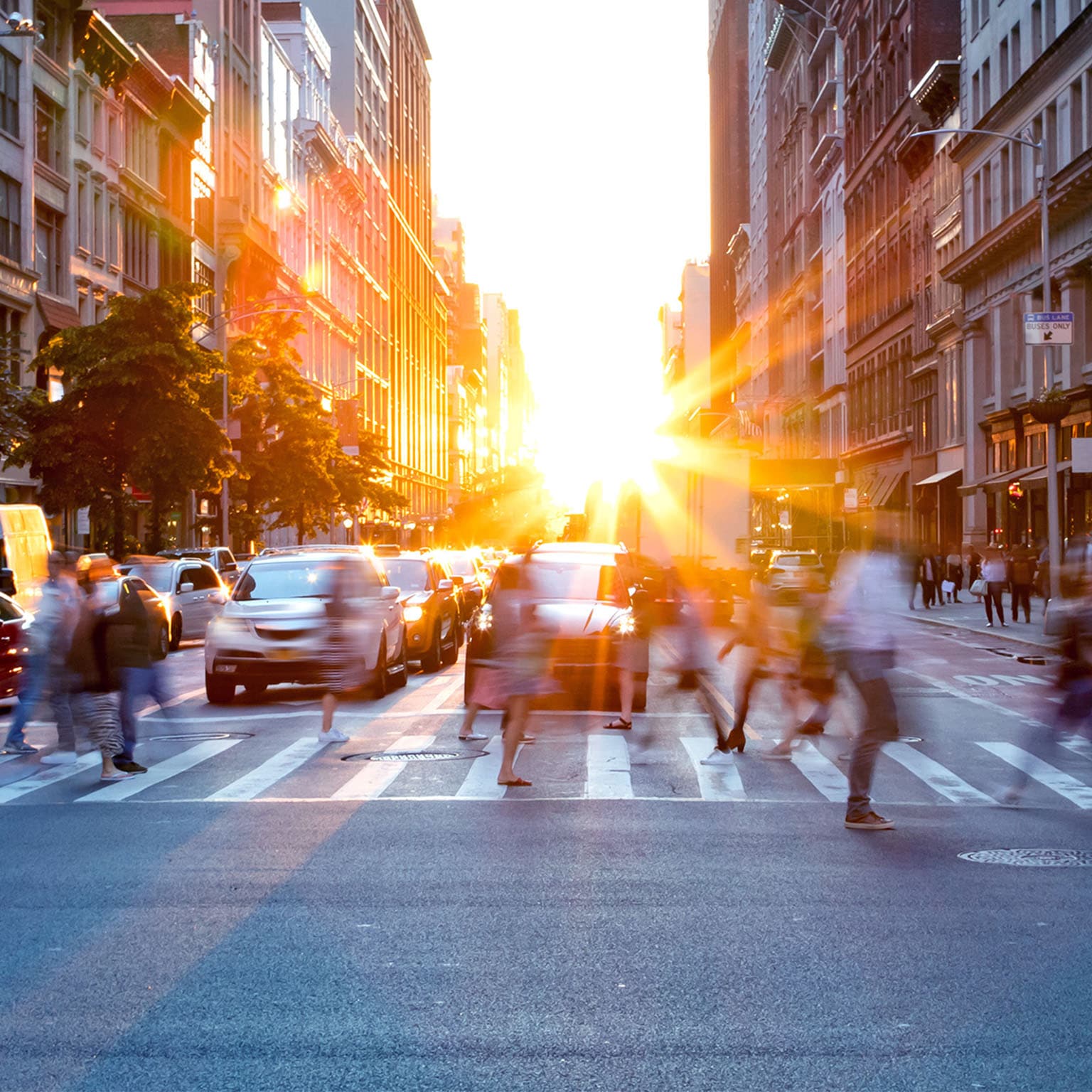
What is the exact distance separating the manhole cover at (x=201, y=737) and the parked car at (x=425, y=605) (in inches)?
254

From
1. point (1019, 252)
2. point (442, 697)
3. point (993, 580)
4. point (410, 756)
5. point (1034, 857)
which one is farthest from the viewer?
point (1019, 252)

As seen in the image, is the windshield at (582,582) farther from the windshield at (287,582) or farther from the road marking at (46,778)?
the road marking at (46,778)

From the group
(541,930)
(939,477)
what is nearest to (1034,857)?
(541,930)

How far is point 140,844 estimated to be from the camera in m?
10.2

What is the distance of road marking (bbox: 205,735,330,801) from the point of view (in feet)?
40.5

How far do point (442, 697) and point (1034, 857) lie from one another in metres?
11.5

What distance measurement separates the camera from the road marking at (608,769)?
40.0 feet

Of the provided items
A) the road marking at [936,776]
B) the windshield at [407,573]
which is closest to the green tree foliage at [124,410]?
the windshield at [407,573]

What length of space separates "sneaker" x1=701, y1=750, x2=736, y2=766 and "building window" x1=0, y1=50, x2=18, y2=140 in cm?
3589

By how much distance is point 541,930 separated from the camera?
7.77 meters

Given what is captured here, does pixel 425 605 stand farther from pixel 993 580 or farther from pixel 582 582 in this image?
pixel 993 580

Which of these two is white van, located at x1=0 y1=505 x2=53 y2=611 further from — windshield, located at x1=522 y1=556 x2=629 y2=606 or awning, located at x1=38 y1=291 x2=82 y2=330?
awning, located at x1=38 y1=291 x2=82 y2=330

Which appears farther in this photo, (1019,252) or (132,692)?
(1019,252)

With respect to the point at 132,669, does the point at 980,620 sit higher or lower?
lower
